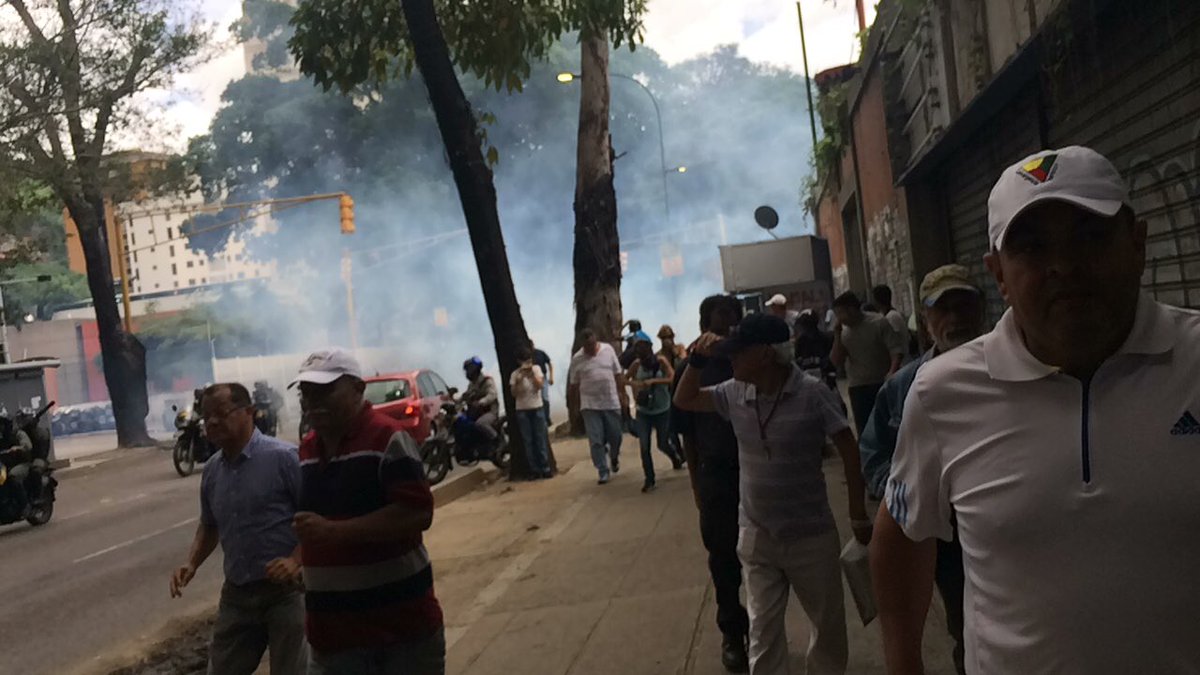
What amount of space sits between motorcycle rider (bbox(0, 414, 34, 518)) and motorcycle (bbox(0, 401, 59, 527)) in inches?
0.4

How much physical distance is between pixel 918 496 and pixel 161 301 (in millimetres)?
72669

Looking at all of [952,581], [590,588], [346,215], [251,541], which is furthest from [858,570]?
[346,215]

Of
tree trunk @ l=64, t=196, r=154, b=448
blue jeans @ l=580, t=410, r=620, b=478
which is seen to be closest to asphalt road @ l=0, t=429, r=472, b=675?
blue jeans @ l=580, t=410, r=620, b=478

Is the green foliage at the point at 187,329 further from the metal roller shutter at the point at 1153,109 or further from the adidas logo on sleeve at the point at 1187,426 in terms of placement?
the adidas logo on sleeve at the point at 1187,426

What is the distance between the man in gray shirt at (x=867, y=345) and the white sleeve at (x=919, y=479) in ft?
24.6

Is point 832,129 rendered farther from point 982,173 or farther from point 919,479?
point 919,479

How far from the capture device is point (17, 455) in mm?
14508

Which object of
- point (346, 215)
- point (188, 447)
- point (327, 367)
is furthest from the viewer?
point (346, 215)

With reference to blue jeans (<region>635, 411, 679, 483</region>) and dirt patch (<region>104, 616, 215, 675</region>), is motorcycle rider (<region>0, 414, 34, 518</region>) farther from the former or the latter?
blue jeans (<region>635, 411, 679, 483</region>)

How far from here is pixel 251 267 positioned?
233 feet

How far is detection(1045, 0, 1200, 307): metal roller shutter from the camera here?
231 inches

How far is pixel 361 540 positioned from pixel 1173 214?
487 cm

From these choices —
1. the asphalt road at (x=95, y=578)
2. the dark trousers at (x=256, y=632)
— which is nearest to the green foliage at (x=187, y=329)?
the asphalt road at (x=95, y=578)

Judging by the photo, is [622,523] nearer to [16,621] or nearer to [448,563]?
[448,563]
